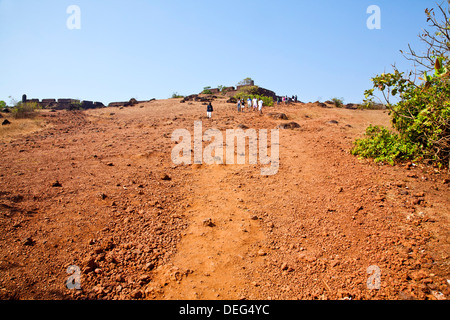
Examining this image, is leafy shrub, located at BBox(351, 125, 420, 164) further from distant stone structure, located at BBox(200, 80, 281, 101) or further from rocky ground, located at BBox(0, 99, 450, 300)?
distant stone structure, located at BBox(200, 80, 281, 101)

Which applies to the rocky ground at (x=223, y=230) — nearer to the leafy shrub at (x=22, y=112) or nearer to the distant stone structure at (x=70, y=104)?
the leafy shrub at (x=22, y=112)

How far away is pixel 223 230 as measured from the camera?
4.32 m

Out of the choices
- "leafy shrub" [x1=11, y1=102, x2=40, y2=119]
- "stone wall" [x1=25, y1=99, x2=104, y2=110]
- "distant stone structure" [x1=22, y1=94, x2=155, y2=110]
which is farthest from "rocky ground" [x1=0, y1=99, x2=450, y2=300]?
"stone wall" [x1=25, y1=99, x2=104, y2=110]

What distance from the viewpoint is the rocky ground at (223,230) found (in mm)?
3092

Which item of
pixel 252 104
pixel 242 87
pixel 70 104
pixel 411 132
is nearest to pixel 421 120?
pixel 411 132

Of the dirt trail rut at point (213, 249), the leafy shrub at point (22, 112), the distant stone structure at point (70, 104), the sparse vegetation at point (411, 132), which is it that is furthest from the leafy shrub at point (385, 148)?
the distant stone structure at point (70, 104)

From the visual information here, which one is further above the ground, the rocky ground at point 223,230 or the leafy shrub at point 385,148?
the leafy shrub at point 385,148

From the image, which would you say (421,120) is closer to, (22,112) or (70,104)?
(22,112)

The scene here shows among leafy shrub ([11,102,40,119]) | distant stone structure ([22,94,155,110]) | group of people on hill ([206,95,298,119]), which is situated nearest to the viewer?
group of people on hill ([206,95,298,119])

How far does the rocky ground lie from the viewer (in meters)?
3.09

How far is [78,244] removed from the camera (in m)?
3.64
